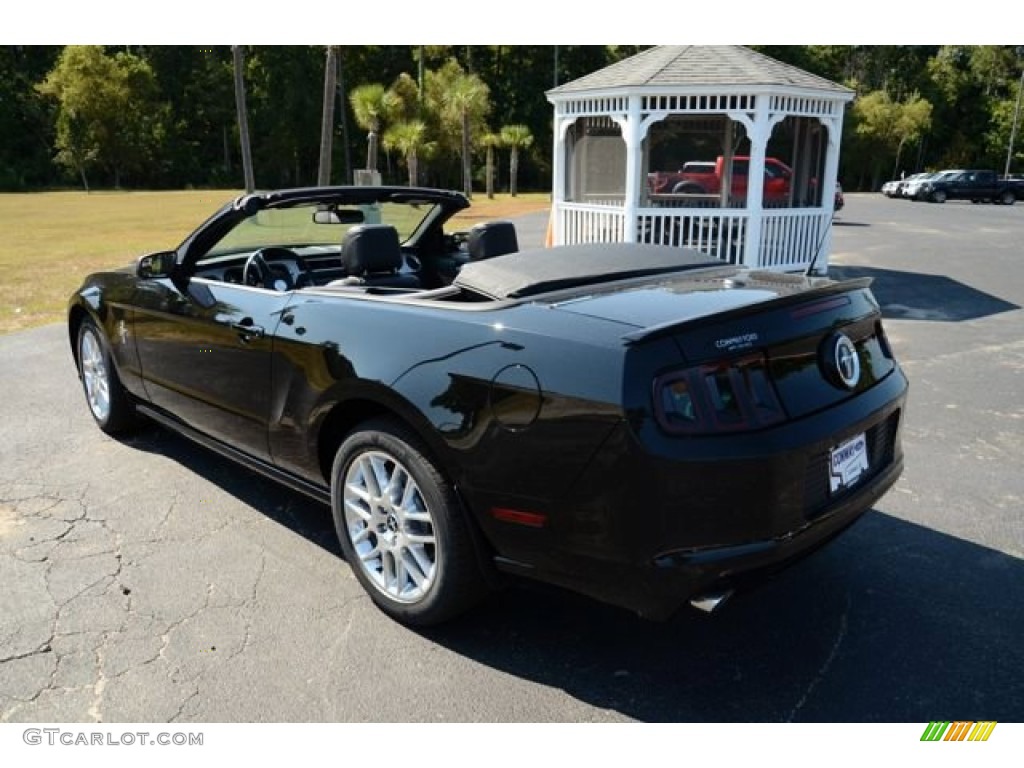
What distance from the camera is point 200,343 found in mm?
3834

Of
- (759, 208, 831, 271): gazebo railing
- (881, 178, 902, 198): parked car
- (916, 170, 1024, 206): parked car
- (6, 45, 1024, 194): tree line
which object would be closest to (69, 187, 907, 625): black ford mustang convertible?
(759, 208, 831, 271): gazebo railing

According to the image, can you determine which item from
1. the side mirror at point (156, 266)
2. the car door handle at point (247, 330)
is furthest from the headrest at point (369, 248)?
the side mirror at point (156, 266)

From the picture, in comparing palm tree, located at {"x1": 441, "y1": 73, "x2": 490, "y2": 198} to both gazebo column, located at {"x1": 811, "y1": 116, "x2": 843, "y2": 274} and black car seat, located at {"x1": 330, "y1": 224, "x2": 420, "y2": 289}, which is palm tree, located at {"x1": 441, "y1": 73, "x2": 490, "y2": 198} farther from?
black car seat, located at {"x1": 330, "y1": 224, "x2": 420, "y2": 289}

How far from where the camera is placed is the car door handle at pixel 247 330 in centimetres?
343

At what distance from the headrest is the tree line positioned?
5185 cm

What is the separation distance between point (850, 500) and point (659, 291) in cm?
97

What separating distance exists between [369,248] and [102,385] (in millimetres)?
2312

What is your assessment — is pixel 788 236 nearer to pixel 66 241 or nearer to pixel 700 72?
pixel 700 72

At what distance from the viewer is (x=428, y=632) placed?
2.91 m

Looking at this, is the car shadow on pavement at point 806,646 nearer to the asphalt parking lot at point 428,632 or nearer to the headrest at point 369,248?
the asphalt parking lot at point 428,632

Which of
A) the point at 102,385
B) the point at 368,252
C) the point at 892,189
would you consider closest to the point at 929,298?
the point at 368,252

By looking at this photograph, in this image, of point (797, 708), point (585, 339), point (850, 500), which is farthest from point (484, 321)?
point (797, 708)

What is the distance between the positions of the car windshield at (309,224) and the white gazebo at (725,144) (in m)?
7.40

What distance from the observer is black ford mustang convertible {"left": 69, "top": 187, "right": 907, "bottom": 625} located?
2.26 m
